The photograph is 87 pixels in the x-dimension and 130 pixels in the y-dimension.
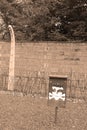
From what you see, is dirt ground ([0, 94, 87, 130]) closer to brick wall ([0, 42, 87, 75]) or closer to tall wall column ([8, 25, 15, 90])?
brick wall ([0, 42, 87, 75])

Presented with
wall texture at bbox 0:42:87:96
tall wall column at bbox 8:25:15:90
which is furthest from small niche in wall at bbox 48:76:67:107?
tall wall column at bbox 8:25:15:90

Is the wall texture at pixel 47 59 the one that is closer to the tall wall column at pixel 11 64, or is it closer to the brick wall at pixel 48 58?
the brick wall at pixel 48 58

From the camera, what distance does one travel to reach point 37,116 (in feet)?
39.4

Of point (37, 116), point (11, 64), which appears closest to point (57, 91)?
point (37, 116)

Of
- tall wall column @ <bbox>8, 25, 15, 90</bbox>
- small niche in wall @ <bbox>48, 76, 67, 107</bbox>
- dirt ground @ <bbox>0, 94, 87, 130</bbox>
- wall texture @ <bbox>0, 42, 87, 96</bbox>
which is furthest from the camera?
tall wall column @ <bbox>8, 25, 15, 90</bbox>

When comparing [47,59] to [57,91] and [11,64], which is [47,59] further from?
[57,91]

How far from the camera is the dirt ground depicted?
419 inches

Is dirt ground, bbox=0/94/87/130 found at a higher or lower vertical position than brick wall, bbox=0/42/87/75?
lower

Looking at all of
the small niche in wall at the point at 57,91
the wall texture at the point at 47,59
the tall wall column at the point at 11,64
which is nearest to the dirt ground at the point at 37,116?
the small niche in wall at the point at 57,91

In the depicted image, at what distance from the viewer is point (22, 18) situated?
96.9ft

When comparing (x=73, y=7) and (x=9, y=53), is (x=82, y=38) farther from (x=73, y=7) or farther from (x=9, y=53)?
(x=9, y=53)

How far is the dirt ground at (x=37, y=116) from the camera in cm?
1065

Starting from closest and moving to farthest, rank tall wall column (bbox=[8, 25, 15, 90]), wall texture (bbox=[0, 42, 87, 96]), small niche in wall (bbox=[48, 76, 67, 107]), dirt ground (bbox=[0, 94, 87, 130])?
dirt ground (bbox=[0, 94, 87, 130]), small niche in wall (bbox=[48, 76, 67, 107]), wall texture (bbox=[0, 42, 87, 96]), tall wall column (bbox=[8, 25, 15, 90])

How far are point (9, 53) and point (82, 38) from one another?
7413 mm
